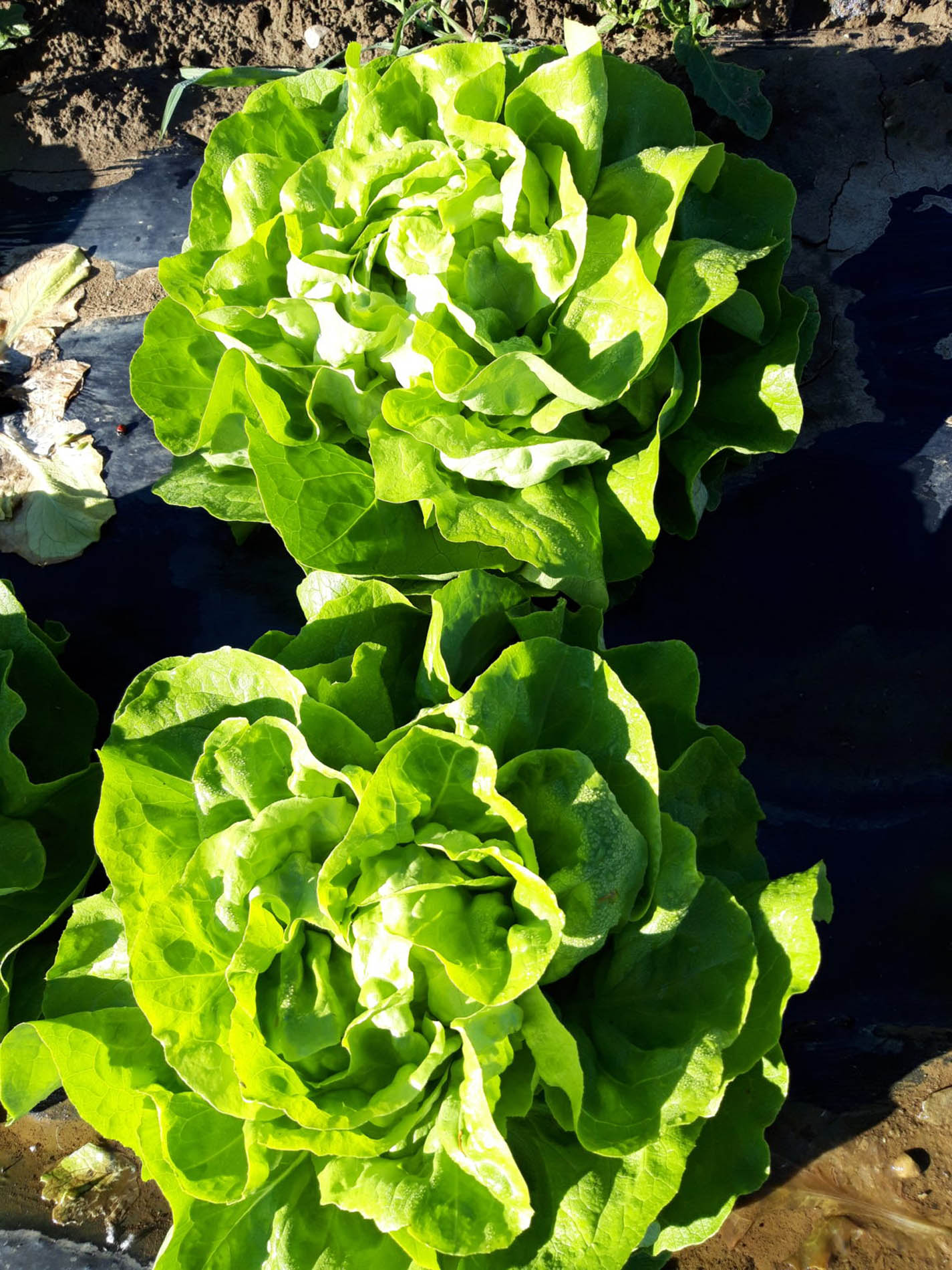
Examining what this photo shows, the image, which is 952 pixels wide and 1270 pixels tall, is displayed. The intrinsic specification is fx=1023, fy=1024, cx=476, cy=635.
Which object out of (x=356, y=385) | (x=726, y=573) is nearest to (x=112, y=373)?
(x=356, y=385)

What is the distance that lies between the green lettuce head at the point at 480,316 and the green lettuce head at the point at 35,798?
2.07 ft

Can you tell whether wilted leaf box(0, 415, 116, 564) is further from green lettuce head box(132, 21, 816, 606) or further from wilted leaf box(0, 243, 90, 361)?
green lettuce head box(132, 21, 816, 606)

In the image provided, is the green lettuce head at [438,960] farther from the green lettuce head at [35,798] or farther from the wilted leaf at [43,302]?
the wilted leaf at [43,302]

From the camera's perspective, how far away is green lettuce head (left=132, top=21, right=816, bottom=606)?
2.53 meters

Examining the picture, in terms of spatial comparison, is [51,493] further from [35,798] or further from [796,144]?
[796,144]

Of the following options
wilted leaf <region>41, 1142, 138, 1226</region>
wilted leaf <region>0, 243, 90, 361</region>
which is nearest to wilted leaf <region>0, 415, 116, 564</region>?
wilted leaf <region>0, 243, 90, 361</region>

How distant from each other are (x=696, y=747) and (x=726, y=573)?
959 mm

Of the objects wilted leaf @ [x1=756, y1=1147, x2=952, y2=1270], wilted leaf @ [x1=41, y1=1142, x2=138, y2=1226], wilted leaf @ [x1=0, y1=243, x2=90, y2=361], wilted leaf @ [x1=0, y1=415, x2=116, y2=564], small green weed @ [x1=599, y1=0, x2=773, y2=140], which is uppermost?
small green weed @ [x1=599, y1=0, x2=773, y2=140]

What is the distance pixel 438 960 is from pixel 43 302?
2965 millimetres

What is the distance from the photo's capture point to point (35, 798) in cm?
278

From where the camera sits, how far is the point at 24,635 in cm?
295

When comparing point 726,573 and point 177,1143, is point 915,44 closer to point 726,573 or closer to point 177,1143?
point 726,573

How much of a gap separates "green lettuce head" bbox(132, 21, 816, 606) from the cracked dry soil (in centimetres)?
64

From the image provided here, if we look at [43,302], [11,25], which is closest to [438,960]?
[43,302]
